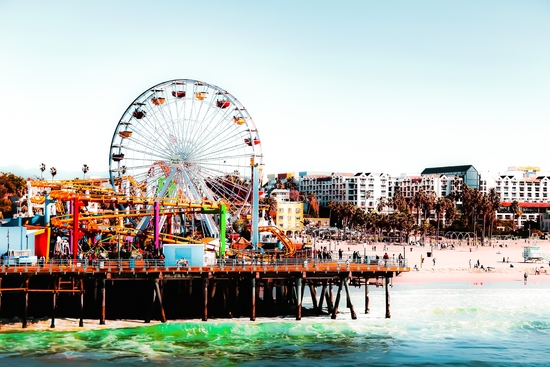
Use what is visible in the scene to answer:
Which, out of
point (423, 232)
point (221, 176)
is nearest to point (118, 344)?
point (221, 176)

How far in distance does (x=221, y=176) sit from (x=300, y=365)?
3754 centimetres

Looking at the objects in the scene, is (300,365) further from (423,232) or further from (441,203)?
(441,203)

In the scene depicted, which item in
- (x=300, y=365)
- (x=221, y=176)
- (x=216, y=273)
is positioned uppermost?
(x=221, y=176)

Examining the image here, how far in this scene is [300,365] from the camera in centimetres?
4391

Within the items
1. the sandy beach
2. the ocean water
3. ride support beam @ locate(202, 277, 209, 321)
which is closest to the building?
the sandy beach

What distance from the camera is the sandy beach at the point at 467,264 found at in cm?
9800

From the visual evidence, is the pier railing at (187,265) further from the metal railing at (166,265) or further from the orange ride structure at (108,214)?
the orange ride structure at (108,214)

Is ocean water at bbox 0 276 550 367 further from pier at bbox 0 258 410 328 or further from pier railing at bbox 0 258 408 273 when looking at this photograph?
pier railing at bbox 0 258 408 273

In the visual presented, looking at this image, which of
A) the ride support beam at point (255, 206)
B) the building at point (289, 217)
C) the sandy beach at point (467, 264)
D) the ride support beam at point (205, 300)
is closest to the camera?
the ride support beam at point (205, 300)

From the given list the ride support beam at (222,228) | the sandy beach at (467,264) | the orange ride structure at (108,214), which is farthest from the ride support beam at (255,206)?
the sandy beach at (467,264)

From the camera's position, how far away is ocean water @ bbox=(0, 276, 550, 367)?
44.8 meters

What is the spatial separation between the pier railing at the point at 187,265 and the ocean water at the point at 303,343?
3.73 m

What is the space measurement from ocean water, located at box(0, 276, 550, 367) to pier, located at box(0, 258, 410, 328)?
4.41 ft

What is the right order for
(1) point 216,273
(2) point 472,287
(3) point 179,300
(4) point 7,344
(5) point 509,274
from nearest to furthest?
(4) point 7,344
(1) point 216,273
(3) point 179,300
(2) point 472,287
(5) point 509,274
